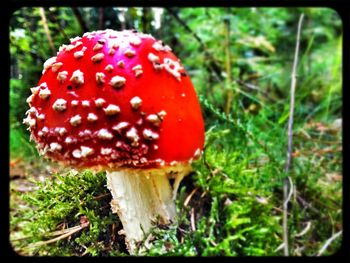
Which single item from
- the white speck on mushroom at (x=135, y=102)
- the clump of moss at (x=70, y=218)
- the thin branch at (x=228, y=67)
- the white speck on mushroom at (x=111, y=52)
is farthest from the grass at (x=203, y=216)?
the thin branch at (x=228, y=67)

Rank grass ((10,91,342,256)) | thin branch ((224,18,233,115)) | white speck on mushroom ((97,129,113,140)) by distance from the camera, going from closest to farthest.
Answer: white speck on mushroom ((97,129,113,140)) → grass ((10,91,342,256)) → thin branch ((224,18,233,115))

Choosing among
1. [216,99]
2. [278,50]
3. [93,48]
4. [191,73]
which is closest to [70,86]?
[93,48]

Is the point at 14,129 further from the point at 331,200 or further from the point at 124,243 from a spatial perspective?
the point at 331,200

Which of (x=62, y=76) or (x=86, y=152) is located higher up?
(x=62, y=76)

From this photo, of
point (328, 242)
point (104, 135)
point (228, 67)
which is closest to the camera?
point (104, 135)

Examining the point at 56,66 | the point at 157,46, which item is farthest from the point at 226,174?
the point at 56,66

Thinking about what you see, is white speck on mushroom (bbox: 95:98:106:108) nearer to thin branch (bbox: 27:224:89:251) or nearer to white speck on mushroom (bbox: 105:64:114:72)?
white speck on mushroom (bbox: 105:64:114:72)

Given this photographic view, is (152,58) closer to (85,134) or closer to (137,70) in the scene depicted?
(137,70)

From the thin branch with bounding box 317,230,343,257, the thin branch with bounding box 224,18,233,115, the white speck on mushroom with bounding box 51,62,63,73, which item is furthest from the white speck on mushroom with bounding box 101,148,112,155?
the thin branch with bounding box 224,18,233,115
